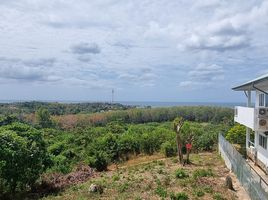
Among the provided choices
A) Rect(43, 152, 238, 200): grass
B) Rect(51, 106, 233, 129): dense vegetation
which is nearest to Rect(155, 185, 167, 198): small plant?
Rect(43, 152, 238, 200): grass

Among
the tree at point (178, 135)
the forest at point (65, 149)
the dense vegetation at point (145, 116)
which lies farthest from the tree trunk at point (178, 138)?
the dense vegetation at point (145, 116)

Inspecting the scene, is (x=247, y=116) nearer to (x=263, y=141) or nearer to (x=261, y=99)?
(x=261, y=99)

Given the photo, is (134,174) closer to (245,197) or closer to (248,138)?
(245,197)

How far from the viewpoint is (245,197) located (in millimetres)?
12766

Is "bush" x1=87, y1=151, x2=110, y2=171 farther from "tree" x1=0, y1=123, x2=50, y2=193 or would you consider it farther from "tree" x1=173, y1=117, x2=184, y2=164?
"tree" x1=173, y1=117, x2=184, y2=164

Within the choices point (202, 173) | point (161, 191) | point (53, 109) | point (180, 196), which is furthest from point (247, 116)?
point (53, 109)

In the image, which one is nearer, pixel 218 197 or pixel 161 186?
pixel 218 197

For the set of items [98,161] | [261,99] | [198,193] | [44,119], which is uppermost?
[261,99]

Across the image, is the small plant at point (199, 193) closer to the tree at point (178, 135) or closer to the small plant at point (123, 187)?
the small plant at point (123, 187)

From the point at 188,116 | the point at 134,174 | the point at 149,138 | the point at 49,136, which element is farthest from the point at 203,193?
the point at 188,116

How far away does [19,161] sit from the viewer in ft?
52.9

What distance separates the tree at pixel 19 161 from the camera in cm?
1576

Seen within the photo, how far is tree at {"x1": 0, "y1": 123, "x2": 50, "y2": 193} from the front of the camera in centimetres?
1576

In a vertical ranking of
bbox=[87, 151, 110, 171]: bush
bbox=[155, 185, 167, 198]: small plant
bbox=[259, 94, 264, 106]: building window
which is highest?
bbox=[259, 94, 264, 106]: building window
